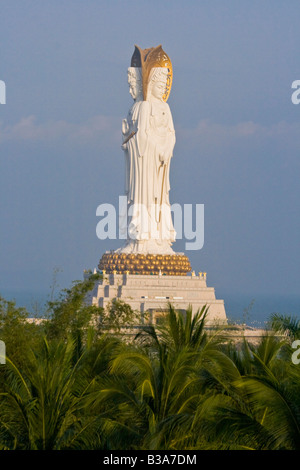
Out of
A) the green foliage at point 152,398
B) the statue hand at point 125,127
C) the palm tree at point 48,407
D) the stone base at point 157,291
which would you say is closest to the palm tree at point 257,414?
the green foliage at point 152,398

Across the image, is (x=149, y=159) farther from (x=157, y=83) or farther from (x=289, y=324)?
(x=289, y=324)

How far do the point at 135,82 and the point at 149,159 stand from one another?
2484 mm

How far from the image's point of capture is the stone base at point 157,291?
95.7 feet

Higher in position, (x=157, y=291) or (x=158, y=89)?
(x=158, y=89)

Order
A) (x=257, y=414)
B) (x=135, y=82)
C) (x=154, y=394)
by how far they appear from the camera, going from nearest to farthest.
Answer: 1. (x=257, y=414)
2. (x=154, y=394)
3. (x=135, y=82)

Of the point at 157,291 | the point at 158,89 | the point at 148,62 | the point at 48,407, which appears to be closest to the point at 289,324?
the point at 48,407

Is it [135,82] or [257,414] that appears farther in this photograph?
[135,82]

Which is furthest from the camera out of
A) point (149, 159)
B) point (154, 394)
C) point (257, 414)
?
point (149, 159)

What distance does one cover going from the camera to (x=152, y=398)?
12.3 metres

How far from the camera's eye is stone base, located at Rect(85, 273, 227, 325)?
2916 cm

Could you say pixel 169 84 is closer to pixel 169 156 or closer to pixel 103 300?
pixel 169 156

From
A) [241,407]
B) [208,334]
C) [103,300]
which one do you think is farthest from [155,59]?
[241,407]
